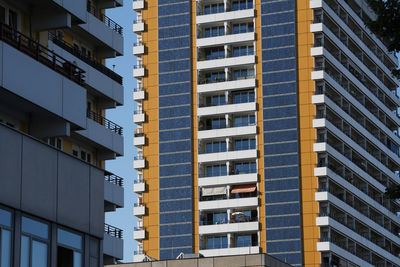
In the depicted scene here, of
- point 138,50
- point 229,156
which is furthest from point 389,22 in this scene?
point 138,50

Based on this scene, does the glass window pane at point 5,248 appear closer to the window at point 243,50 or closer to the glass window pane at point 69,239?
the glass window pane at point 69,239

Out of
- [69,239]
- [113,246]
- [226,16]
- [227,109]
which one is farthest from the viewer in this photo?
[226,16]

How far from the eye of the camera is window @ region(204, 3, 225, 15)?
117562mm

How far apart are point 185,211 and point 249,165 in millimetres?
8170

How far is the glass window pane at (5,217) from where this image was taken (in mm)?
28750

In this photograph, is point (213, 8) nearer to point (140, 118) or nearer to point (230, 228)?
point (140, 118)

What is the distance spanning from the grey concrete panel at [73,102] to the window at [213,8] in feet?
267

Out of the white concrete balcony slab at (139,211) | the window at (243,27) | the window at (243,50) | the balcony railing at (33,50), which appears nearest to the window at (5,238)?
the balcony railing at (33,50)

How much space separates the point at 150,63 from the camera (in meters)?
118

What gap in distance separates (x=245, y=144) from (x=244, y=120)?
2605 millimetres

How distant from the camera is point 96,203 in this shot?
34406mm

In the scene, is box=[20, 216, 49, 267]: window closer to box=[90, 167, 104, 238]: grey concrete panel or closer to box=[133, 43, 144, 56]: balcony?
box=[90, 167, 104, 238]: grey concrete panel

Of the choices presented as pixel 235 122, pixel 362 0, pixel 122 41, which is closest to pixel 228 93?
pixel 235 122

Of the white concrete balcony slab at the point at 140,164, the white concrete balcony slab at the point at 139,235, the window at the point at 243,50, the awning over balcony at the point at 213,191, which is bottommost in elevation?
the white concrete balcony slab at the point at 139,235
